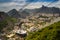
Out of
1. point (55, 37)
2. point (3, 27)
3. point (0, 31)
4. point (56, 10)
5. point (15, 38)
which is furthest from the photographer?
point (56, 10)

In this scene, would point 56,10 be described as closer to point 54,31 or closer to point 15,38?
point 15,38

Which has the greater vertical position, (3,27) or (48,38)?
(48,38)

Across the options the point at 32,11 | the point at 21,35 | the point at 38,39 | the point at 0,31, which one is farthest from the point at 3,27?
the point at 32,11

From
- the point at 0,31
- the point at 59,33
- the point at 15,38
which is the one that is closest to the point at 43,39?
the point at 59,33

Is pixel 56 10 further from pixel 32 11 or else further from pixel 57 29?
pixel 57 29

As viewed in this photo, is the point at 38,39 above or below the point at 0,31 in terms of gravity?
above

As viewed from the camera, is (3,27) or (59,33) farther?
(3,27)

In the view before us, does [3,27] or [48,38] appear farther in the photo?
[3,27]

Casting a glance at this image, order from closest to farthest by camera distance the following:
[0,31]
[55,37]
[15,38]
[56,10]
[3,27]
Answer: [55,37] < [15,38] < [0,31] < [3,27] < [56,10]
